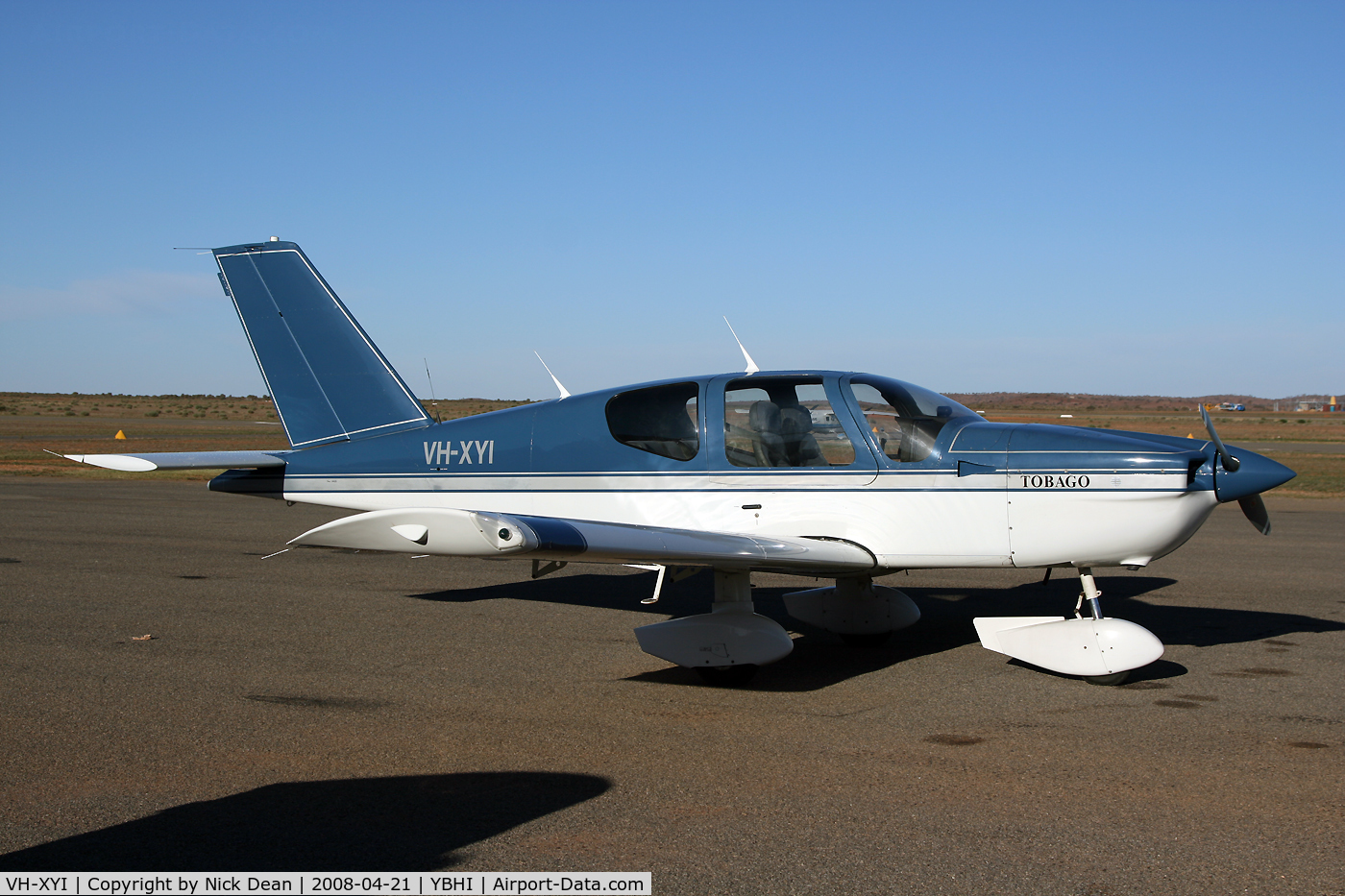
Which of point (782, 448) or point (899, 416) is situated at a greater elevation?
point (899, 416)

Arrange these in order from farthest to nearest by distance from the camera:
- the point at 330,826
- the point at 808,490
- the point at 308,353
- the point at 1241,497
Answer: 1. the point at 308,353
2. the point at 808,490
3. the point at 1241,497
4. the point at 330,826

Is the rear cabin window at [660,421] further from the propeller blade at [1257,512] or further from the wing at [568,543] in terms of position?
the propeller blade at [1257,512]

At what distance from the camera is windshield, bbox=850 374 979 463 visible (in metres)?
6.59

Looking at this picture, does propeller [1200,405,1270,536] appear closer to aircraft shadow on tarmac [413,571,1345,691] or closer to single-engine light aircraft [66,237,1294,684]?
single-engine light aircraft [66,237,1294,684]

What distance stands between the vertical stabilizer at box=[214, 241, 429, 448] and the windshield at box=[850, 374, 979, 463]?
146 inches

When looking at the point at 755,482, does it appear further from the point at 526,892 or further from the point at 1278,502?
the point at 1278,502

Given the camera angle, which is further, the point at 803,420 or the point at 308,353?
the point at 308,353

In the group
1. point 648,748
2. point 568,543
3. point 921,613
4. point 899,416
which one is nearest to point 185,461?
point 568,543

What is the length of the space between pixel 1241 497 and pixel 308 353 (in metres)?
7.20

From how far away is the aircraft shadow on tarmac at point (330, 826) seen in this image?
11.8 feet

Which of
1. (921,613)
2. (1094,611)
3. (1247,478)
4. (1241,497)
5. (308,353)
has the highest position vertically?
(308,353)

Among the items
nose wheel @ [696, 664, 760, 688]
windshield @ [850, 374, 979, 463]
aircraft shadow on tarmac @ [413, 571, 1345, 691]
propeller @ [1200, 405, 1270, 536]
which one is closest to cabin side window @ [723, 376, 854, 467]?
windshield @ [850, 374, 979, 463]

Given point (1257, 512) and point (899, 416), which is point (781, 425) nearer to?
point (899, 416)

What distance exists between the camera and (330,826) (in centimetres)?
394
